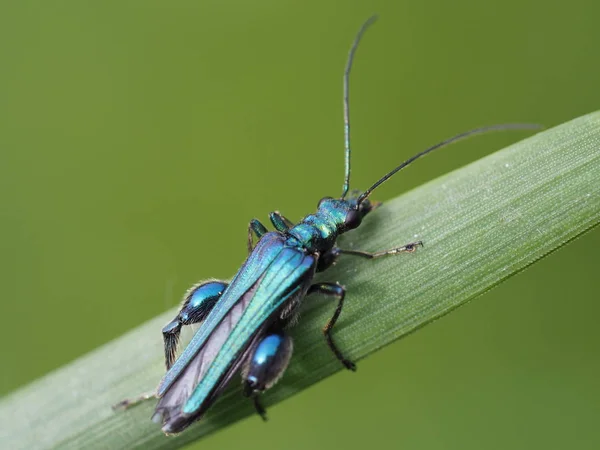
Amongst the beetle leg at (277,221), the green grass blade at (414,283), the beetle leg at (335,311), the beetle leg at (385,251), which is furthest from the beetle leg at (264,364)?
the beetle leg at (277,221)

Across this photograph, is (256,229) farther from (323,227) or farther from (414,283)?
(414,283)

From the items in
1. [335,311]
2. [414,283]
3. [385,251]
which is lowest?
[414,283]

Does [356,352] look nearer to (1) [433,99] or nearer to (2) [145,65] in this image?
(1) [433,99]

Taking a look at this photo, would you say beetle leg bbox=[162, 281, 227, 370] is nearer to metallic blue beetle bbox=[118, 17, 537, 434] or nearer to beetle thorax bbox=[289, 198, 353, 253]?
metallic blue beetle bbox=[118, 17, 537, 434]

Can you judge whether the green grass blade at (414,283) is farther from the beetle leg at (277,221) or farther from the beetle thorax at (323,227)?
the beetle leg at (277,221)

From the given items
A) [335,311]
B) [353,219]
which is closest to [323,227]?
[353,219]

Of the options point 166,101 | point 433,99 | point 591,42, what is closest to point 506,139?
point 433,99
